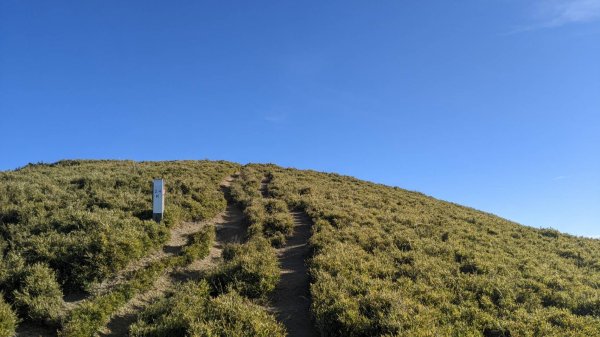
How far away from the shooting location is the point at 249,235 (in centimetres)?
1620

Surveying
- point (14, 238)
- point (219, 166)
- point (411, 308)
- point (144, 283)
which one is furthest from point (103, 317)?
point (219, 166)

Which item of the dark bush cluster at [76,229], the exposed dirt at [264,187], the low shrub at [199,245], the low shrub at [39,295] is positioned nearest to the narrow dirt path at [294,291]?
the low shrub at [199,245]

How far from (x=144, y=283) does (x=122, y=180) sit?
12.7 m

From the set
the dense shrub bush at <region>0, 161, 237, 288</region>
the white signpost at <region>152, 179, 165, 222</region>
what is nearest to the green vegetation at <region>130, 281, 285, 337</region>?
the dense shrub bush at <region>0, 161, 237, 288</region>

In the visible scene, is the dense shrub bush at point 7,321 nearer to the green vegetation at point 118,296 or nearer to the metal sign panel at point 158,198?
the green vegetation at point 118,296

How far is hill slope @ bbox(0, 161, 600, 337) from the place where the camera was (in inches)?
360

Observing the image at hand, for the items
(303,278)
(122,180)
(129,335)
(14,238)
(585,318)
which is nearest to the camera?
(129,335)

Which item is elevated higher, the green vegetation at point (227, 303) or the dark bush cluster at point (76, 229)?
the dark bush cluster at point (76, 229)

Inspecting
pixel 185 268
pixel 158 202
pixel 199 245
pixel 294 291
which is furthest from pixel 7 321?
pixel 158 202

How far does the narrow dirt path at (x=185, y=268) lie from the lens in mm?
9383

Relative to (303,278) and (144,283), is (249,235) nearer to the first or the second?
(303,278)

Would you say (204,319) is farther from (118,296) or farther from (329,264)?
(329,264)

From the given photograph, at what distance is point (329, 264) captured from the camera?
12164 millimetres

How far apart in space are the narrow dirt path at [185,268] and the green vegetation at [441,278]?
3.45 metres
